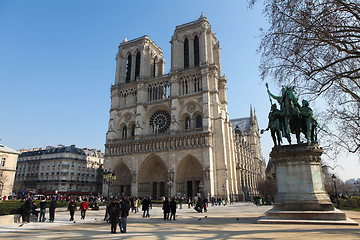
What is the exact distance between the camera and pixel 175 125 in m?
32.2

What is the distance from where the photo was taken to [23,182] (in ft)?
142

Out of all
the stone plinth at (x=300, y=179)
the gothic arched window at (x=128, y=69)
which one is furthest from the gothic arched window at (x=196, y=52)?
the stone plinth at (x=300, y=179)

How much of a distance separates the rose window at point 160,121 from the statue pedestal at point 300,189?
25.4m

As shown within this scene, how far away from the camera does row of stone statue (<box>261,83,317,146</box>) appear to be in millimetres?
10438

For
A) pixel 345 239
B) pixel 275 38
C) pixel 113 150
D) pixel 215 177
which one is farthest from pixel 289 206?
pixel 113 150

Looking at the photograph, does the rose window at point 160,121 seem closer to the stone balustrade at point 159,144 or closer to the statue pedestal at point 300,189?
the stone balustrade at point 159,144

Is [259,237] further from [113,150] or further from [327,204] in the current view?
[113,150]

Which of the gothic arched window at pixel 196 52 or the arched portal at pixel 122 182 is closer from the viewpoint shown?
the arched portal at pixel 122 182

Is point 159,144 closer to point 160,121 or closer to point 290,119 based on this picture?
point 160,121

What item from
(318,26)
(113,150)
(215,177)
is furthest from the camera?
(113,150)

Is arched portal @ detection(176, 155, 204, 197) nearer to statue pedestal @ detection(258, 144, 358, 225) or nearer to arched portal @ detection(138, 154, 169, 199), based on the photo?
arched portal @ detection(138, 154, 169, 199)

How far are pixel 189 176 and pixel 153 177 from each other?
5.20m

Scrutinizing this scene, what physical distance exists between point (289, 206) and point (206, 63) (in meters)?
25.7

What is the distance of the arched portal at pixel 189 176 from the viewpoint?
1188 inches
